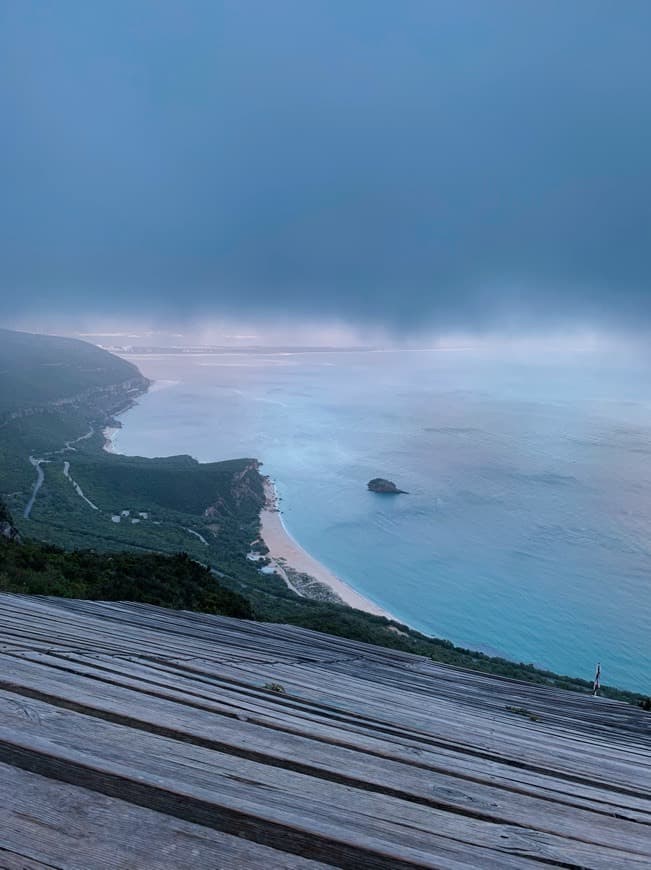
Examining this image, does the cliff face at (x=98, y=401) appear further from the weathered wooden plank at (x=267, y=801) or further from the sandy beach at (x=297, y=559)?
the weathered wooden plank at (x=267, y=801)

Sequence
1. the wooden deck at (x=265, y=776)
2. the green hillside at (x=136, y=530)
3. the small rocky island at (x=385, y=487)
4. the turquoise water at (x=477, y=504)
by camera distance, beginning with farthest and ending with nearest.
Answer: the small rocky island at (x=385, y=487) → the turquoise water at (x=477, y=504) → the green hillside at (x=136, y=530) → the wooden deck at (x=265, y=776)

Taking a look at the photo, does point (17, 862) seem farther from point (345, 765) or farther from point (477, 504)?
point (477, 504)

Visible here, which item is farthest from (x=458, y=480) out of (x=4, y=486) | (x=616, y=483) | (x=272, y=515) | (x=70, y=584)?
(x=70, y=584)

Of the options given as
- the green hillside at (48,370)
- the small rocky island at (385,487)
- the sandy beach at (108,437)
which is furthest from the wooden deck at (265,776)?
the green hillside at (48,370)

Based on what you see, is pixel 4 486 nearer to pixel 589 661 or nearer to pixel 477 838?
pixel 589 661

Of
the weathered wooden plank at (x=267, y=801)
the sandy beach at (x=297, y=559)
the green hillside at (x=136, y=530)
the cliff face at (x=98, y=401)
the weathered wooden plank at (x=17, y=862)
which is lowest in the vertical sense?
the sandy beach at (x=297, y=559)

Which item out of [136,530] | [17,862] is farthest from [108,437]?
[17,862]
